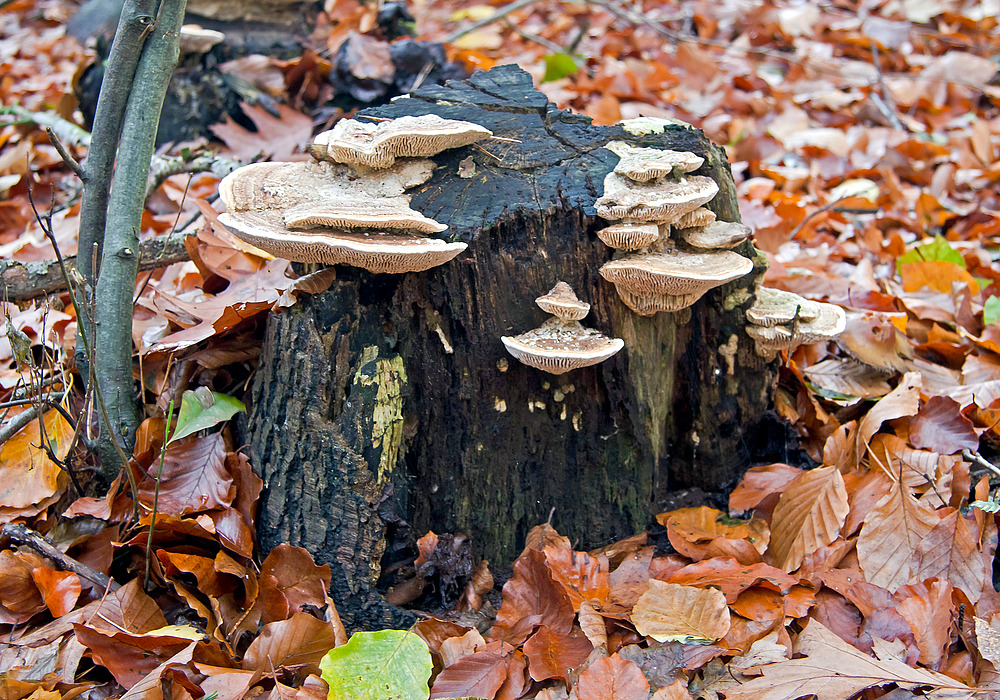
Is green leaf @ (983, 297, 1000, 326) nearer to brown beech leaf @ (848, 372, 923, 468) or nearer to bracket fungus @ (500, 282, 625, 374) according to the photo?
brown beech leaf @ (848, 372, 923, 468)

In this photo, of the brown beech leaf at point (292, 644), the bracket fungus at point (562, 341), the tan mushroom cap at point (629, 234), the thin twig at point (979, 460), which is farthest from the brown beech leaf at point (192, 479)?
the thin twig at point (979, 460)

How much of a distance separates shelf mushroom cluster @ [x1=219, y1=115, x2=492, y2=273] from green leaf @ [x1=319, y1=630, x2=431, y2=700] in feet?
3.81

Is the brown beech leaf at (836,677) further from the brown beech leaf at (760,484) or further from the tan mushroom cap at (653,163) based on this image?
the tan mushroom cap at (653,163)

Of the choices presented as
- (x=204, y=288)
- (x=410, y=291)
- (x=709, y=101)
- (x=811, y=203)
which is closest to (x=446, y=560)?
(x=410, y=291)

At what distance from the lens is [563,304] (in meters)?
2.34

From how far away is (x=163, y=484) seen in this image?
8.43 feet

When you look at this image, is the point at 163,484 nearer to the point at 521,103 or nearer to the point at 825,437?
the point at 521,103

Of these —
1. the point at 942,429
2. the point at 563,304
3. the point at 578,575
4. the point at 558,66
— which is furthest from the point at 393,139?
the point at 558,66

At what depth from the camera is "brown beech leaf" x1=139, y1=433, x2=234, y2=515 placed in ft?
8.27

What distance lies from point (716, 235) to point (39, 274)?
291 centimetres

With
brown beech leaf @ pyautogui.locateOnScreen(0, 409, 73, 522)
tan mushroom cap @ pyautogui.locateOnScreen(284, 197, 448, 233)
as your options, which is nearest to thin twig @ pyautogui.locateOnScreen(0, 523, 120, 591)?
brown beech leaf @ pyautogui.locateOnScreen(0, 409, 73, 522)

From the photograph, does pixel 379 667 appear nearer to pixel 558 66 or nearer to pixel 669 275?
pixel 669 275

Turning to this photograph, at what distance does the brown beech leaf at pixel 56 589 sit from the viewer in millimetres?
2352

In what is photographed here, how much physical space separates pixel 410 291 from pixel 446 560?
1.02m
